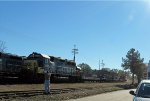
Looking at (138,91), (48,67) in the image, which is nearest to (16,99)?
(138,91)

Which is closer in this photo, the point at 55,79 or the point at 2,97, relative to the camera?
the point at 2,97

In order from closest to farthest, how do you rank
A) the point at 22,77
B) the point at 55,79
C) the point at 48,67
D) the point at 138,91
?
1. the point at 138,91
2. the point at 22,77
3. the point at 48,67
4. the point at 55,79

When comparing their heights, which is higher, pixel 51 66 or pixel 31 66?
pixel 51 66

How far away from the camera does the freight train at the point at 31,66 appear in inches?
1489

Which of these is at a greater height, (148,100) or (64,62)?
(64,62)

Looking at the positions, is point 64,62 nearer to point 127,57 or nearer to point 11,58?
point 11,58

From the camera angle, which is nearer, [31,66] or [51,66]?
[31,66]

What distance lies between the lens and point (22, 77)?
40.5 meters

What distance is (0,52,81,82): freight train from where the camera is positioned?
37.8 m

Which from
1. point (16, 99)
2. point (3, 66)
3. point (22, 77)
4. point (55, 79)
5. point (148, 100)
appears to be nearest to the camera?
point (148, 100)

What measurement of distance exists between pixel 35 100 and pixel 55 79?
25.0 meters

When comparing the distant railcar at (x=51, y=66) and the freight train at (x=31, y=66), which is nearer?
the freight train at (x=31, y=66)

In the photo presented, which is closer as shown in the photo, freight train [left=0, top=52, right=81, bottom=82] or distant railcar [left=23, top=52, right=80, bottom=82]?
freight train [left=0, top=52, right=81, bottom=82]

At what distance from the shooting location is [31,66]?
1658 inches
